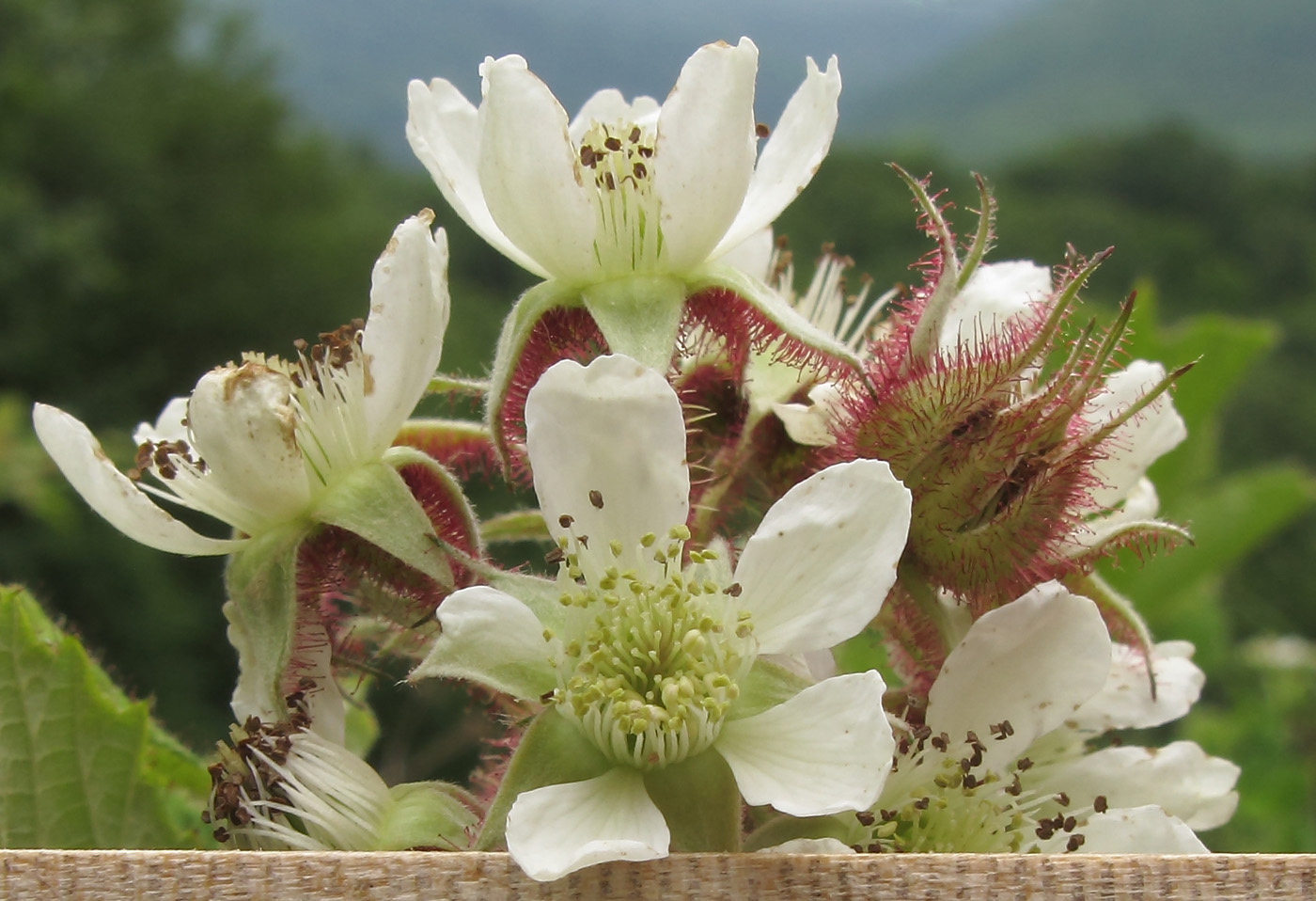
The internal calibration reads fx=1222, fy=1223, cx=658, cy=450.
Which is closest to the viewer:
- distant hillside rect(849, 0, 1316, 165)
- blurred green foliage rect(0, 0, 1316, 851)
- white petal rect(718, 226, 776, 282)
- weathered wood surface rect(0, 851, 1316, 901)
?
weathered wood surface rect(0, 851, 1316, 901)

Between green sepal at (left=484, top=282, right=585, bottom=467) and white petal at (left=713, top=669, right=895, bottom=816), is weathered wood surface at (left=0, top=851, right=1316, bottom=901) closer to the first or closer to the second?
white petal at (left=713, top=669, right=895, bottom=816)

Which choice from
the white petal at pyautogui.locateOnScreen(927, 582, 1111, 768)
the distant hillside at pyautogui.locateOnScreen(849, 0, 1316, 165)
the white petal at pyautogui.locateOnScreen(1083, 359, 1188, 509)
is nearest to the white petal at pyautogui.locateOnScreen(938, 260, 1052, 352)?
the white petal at pyautogui.locateOnScreen(1083, 359, 1188, 509)

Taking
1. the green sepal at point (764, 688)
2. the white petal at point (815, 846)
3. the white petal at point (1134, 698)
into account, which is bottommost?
the white petal at point (815, 846)

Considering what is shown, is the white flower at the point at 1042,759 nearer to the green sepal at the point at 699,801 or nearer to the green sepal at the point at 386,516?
the green sepal at the point at 699,801

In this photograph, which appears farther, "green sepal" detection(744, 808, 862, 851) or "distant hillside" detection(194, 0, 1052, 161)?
"distant hillside" detection(194, 0, 1052, 161)

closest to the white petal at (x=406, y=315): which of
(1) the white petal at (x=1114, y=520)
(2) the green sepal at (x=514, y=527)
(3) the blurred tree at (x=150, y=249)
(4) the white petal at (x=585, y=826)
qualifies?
(2) the green sepal at (x=514, y=527)

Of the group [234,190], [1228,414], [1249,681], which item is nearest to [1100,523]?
[1249,681]
